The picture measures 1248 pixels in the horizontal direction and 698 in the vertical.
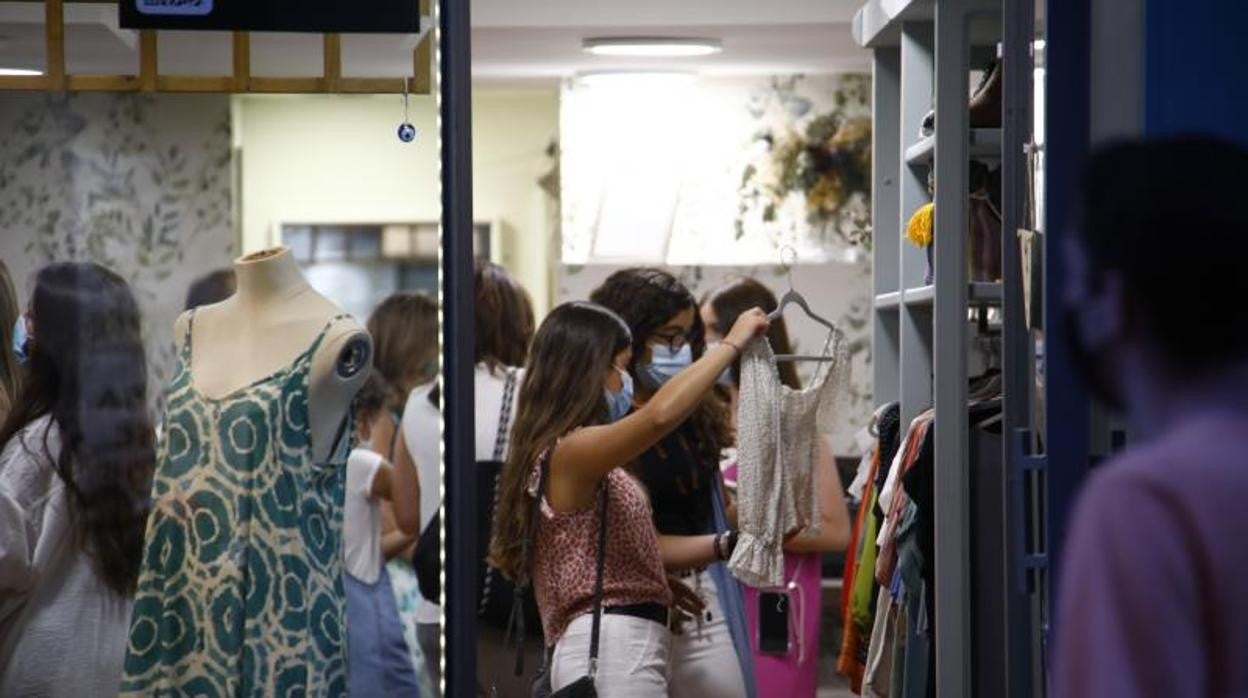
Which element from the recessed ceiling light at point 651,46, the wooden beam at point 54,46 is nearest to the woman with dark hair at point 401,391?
the wooden beam at point 54,46

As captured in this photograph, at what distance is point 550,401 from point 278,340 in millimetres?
843

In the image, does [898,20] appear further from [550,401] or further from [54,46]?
[54,46]

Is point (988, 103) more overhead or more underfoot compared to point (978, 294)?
more overhead

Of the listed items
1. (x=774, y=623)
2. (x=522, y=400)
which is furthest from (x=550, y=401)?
(x=774, y=623)

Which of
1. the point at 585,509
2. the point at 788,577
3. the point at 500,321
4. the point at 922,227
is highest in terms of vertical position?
the point at 922,227

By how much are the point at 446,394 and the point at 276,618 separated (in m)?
0.45

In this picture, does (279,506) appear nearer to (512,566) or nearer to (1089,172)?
(512,566)

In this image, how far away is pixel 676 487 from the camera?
13.5ft

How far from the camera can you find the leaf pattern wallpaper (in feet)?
9.96

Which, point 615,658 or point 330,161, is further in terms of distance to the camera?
point 615,658

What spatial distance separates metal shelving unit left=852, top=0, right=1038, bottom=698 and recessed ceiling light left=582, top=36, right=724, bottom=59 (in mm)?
2354

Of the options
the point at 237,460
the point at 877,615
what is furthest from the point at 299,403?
the point at 877,615

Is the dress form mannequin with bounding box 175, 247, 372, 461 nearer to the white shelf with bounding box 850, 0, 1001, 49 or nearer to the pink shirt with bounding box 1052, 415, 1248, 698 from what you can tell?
the white shelf with bounding box 850, 0, 1001, 49

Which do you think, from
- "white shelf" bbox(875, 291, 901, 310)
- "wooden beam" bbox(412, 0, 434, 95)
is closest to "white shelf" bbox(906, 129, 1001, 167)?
"white shelf" bbox(875, 291, 901, 310)
